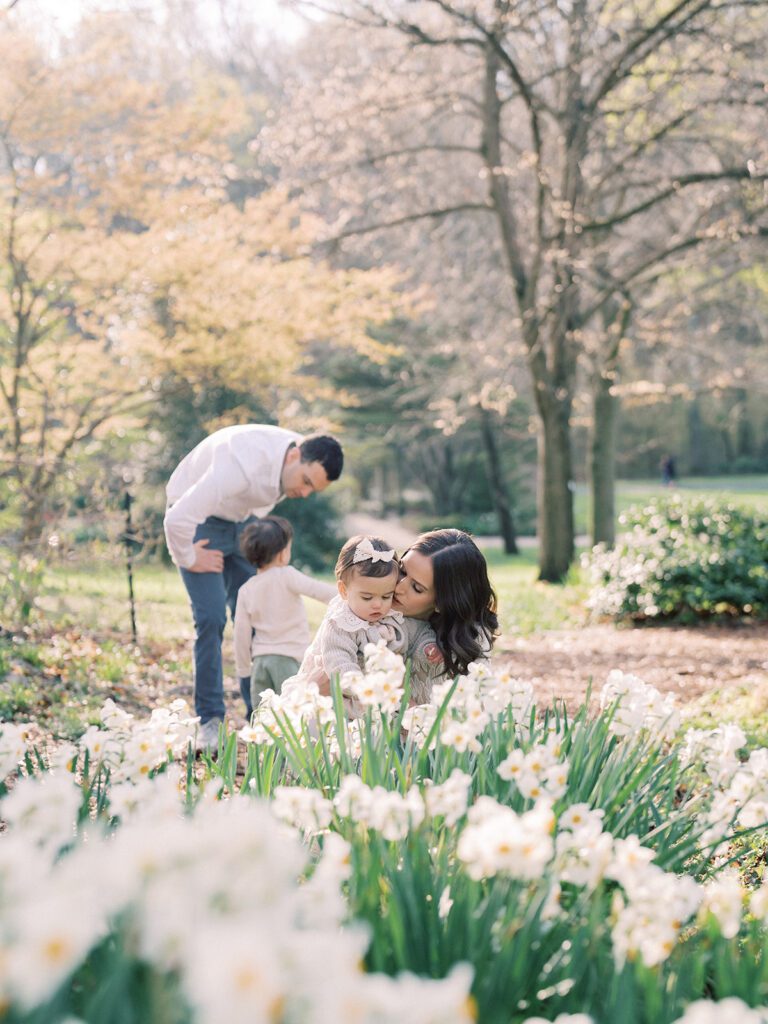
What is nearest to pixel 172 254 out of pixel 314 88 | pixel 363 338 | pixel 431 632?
pixel 363 338

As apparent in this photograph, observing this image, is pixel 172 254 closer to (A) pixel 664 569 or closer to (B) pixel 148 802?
(A) pixel 664 569

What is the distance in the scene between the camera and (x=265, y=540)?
442 cm

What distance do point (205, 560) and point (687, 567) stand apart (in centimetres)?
554

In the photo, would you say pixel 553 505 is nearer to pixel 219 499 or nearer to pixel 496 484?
pixel 496 484

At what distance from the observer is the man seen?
4332 millimetres

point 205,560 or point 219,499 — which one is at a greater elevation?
point 219,499

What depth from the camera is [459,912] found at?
163 cm

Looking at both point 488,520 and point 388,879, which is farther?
point 488,520

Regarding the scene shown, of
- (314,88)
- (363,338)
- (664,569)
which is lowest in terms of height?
(664,569)

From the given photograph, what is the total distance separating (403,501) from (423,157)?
14.1 metres

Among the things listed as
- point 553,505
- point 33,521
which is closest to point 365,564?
point 33,521

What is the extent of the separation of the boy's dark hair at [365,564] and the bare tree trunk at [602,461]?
30.9 feet

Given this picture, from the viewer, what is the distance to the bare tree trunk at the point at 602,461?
12.4 metres

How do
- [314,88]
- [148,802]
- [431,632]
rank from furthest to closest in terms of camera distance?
[314,88] → [431,632] → [148,802]
